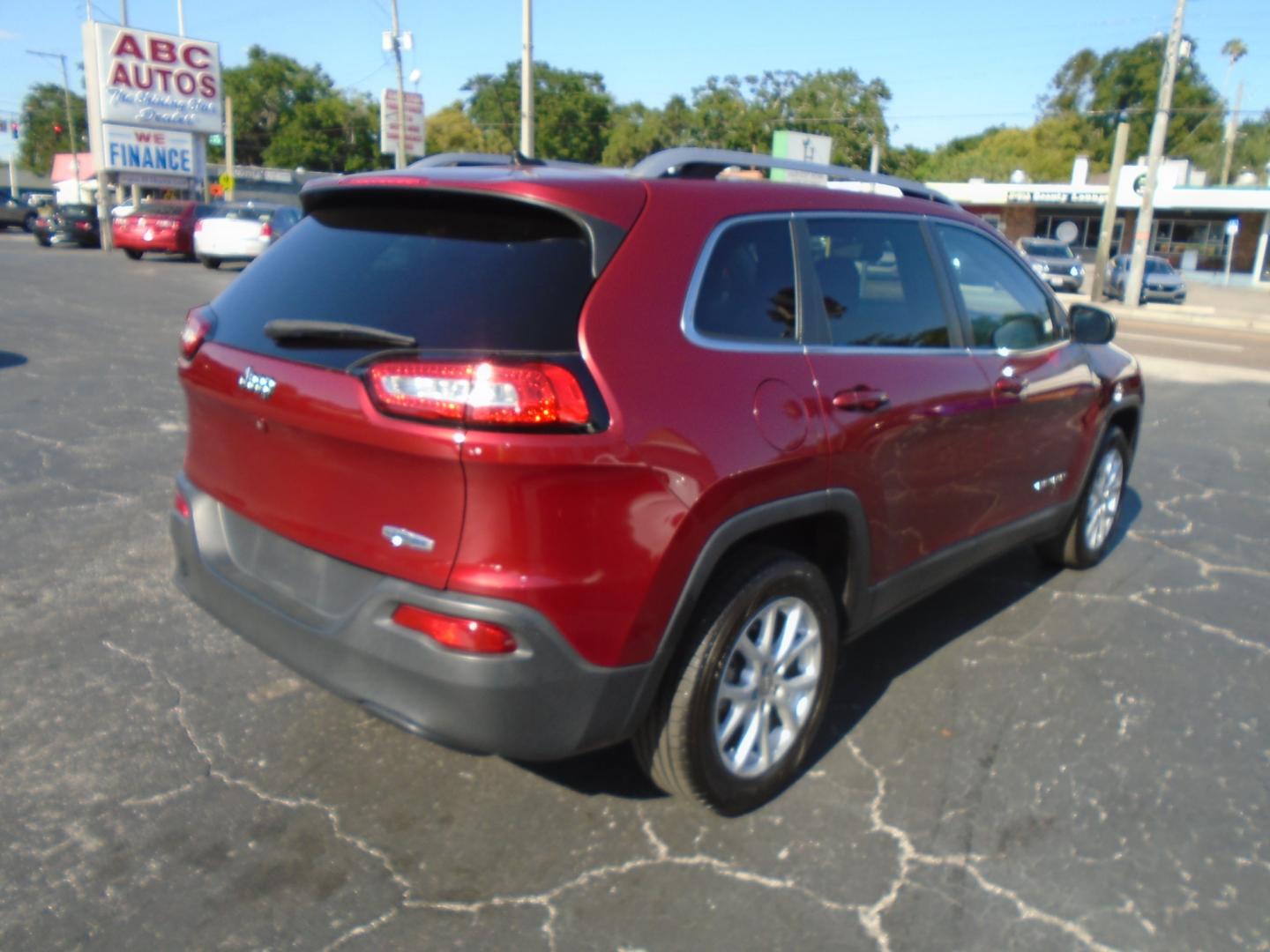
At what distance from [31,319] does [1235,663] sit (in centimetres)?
1302

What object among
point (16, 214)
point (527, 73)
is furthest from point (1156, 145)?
point (16, 214)

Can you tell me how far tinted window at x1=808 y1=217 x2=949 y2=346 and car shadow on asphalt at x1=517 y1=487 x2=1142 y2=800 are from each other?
122 centimetres

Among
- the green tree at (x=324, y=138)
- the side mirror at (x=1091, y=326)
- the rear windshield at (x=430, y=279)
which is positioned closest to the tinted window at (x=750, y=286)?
the rear windshield at (x=430, y=279)

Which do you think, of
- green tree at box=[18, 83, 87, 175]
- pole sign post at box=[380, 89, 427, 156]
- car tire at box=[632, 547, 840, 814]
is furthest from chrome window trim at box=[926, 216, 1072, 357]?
green tree at box=[18, 83, 87, 175]

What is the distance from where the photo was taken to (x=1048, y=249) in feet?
109

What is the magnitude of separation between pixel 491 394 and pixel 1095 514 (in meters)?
3.96

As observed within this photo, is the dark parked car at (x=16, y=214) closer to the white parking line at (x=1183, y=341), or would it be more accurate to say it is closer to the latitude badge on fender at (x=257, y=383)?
the white parking line at (x=1183, y=341)

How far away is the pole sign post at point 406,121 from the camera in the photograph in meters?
35.5

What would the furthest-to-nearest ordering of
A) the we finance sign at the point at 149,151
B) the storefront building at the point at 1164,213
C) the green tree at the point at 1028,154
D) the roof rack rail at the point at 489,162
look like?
1. the green tree at the point at 1028,154
2. the storefront building at the point at 1164,213
3. the we finance sign at the point at 149,151
4. the roof rack rail at the point at 489,162

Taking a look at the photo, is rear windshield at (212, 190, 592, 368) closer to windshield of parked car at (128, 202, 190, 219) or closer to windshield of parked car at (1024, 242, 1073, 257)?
windshield of parked car at (128, 202, 190, 219)

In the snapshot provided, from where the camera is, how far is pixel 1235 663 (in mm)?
4348

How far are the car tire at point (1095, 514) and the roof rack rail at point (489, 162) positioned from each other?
3019 millimetres

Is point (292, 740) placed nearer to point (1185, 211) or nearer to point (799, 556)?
point (799, 556)

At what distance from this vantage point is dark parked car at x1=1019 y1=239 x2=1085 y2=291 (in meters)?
31.4
